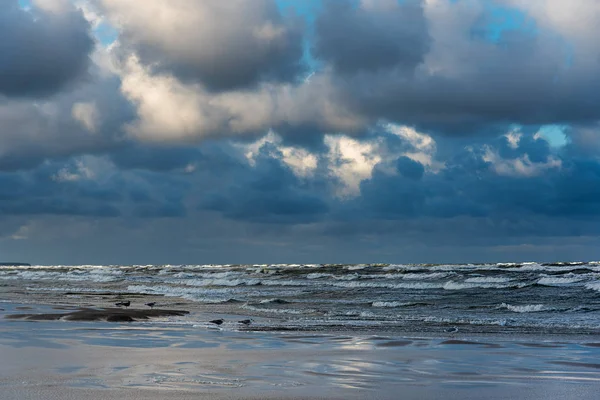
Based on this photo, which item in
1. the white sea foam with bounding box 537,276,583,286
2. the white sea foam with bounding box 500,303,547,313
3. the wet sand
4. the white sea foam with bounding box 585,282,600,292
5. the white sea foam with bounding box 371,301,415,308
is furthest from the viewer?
the white sea foam with bounding box 537,276,583,286

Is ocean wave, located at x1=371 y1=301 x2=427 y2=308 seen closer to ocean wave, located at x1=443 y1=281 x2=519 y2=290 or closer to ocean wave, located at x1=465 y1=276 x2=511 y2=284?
ocean wave, located at x1=443 y1=281 x2=519 y2=290

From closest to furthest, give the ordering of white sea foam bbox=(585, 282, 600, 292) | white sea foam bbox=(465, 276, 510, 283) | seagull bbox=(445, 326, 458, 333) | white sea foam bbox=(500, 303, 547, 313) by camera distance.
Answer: seagull bbox=(445, 326, 458, 333), white sea foam bbox=(500, 303, 547, 313), white sea foam bbox=(585, 282, 600, 292), white sea foam bbox=(465, 276, 510, 283)

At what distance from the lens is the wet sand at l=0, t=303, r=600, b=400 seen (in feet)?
28.1

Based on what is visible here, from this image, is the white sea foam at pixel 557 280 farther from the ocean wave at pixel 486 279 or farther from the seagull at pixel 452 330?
the seagull at pixel 452 330

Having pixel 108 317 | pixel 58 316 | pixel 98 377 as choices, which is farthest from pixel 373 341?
pixel 58 316

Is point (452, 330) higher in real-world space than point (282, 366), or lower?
lower

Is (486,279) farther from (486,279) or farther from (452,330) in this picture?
(452,330)

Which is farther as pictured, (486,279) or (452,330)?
(486,279)

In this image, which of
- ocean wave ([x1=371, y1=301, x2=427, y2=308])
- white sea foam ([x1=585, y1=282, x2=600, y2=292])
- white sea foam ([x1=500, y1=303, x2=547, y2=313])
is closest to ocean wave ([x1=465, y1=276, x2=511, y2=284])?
white sea foam ([x1=585, y1=282, x2=600, y2=292])

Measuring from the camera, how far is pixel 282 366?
10930 millimetres

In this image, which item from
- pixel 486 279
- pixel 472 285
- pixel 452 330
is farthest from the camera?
pixel 486 279

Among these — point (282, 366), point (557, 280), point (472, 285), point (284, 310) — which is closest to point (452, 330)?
point (282, 366)

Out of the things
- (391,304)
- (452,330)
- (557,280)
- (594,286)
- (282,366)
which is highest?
(557,280)

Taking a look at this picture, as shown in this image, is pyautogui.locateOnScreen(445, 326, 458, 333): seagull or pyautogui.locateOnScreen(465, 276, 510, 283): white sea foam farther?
pyautogui.locateOnScreen(465, 276, 510, 283): white sea foam
